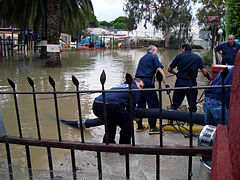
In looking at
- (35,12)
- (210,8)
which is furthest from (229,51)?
(210,8)

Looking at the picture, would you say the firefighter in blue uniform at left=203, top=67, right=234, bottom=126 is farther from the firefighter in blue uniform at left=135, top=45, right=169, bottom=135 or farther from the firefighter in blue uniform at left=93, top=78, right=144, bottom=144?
the firefighter in blue uniform at left=135, top=45, right=169, bottom=135

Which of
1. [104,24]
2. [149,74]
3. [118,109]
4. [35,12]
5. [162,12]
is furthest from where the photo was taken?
[104,24]

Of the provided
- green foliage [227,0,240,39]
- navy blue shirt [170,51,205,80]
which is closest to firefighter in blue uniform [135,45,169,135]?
navy blue shirt [170,51,205,80]

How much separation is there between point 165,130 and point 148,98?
0.70 meters

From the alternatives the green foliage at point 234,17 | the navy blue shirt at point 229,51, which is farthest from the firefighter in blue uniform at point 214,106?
the green foliage at point 234,17

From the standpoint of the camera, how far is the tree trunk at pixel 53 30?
14086 mm

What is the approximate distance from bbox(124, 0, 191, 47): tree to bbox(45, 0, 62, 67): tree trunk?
3337 centimetres

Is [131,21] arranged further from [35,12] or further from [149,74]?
[149,74]

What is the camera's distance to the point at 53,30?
14.5m

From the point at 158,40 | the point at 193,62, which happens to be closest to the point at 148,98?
the point at 193,62

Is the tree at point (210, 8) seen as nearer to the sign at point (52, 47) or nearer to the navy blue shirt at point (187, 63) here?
the sign at point (52, 47)

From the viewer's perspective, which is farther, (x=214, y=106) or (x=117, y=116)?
(x=117, y=116)

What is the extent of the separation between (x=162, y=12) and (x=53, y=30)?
35.1 meters

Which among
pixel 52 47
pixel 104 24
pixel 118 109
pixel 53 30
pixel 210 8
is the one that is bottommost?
pixel 118 109
